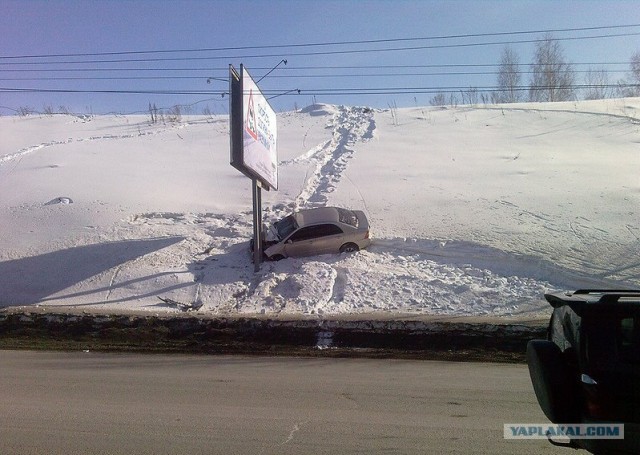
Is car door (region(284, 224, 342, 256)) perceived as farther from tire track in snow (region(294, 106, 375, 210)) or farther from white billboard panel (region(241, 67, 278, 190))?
tire track in snow (region(294, 106, 375, 210))

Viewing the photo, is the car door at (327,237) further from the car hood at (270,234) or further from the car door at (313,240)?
the car hood at (270,234)

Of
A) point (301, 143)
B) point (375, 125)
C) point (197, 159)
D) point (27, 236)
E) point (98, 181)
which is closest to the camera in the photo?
point (27, 236)

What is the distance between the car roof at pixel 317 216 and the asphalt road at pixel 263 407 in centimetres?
855

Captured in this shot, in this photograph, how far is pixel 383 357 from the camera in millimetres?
11062

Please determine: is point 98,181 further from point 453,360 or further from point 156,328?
point 453,360

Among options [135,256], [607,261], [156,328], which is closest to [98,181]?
[135,256]

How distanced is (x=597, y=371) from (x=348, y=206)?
1923 centimetres

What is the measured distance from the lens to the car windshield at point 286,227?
60.5ft

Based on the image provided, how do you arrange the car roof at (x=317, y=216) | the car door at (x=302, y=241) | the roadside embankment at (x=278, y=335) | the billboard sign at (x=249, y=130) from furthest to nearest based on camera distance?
1. the car roof at (x=317, y=216)
2. the car door at (x=302, y=241)
3. the billboard sign at (x=249, y=130)
4. the roadside embankment at (x=278, y=335)

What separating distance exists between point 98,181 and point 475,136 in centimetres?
2291

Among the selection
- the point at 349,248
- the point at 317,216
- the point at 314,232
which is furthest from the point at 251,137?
the point at 349,248

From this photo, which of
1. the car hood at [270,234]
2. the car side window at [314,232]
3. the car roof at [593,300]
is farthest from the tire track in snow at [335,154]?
the car roof at [593,300]

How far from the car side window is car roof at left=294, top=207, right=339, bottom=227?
0.17 m

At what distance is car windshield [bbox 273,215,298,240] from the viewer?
60.5 ft
